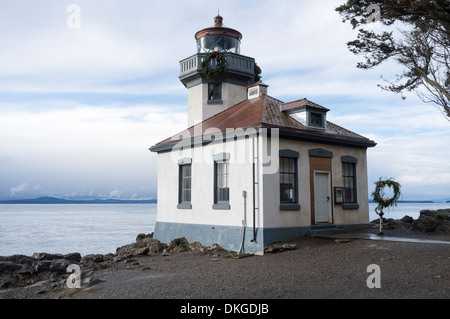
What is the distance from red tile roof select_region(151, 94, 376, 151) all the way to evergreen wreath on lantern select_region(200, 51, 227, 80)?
1.95m

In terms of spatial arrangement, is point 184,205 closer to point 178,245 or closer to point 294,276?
point 178,245

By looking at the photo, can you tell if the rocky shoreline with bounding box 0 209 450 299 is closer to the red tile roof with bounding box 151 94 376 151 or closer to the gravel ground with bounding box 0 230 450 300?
the gravel ground with bounding box 0 230 450 300

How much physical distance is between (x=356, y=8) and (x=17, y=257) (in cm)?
1328

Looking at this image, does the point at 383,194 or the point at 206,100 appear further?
the point at 206,100

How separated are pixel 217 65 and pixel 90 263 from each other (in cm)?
970

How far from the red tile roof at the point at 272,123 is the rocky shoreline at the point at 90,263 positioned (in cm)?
352

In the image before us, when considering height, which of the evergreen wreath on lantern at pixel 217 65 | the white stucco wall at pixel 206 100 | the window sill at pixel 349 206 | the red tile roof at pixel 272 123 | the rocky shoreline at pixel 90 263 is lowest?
the rocky shoreline at pixel 90 263

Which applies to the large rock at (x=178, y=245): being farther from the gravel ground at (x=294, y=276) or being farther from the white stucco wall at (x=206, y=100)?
the white stucco wall at (x=206, y=100)

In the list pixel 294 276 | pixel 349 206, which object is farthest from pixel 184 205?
pixel 294 276

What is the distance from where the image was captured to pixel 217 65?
18.1 metres

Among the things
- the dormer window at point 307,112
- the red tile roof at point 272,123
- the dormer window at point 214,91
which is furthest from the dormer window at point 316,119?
the dormer window at point 214,91

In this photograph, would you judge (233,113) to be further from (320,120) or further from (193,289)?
(193,289)

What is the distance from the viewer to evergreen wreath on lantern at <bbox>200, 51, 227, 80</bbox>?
18000 millimetres

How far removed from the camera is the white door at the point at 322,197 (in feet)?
45.4
